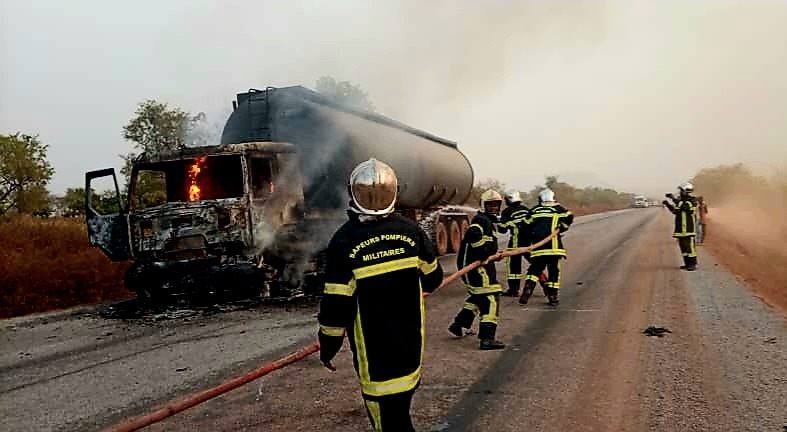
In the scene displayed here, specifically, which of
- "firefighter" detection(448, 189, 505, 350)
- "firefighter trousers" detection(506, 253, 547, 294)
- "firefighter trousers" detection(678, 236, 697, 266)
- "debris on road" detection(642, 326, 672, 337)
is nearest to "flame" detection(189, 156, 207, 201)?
"firefighter trousers" detection(506, 253, 547, 294)

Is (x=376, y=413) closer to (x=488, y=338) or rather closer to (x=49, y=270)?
(x=488, y=338)

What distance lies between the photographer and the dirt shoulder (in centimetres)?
1131

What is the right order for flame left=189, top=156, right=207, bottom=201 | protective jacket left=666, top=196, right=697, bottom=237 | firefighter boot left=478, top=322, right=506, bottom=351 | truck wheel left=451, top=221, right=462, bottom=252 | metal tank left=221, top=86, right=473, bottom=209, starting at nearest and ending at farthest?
firefighter boot left=478, top=322, right=506, bottom=351 < flame left=189, top=156, right=207, bottom=201 < metal tank left=221, top=86, right=473, bottom=209 < protective jacket left=666, top=196, right=697, bottom=237 < truck wheel left=451, top=221, right=462, bottom=252

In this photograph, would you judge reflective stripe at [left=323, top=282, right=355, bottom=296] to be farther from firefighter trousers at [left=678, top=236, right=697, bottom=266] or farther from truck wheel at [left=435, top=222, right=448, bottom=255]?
truck wheel at [left=435, top=222, right=448, bottom=255]

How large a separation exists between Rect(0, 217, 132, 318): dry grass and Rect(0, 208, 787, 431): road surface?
1.60 meters

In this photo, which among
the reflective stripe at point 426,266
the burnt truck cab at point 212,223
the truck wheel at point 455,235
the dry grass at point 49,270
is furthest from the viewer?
the truck wheel at point 455,235

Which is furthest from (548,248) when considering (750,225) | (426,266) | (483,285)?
(750,225)

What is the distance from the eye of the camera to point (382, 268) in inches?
119

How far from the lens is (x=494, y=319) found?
6266 mm

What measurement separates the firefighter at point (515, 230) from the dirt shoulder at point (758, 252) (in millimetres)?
3280

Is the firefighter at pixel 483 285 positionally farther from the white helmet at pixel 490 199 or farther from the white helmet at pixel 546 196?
the white helmet at pixel 546 196

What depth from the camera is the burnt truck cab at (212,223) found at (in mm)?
8961

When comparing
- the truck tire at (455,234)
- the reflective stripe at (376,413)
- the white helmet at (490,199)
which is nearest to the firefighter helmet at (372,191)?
the reflective stripe at (376,413)

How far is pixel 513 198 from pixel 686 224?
4.01 m
